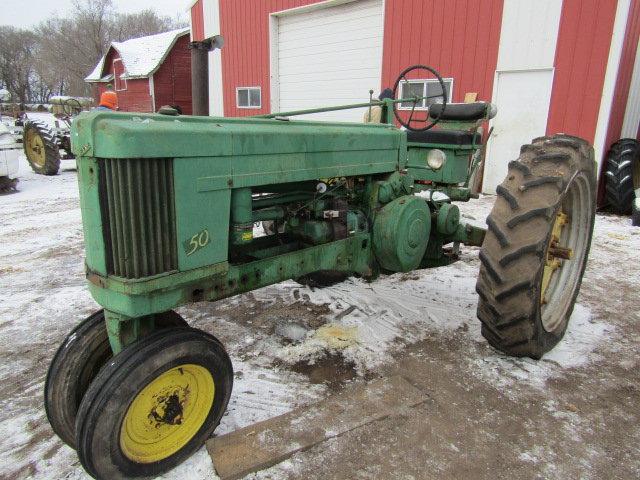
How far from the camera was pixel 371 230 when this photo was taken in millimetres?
2932

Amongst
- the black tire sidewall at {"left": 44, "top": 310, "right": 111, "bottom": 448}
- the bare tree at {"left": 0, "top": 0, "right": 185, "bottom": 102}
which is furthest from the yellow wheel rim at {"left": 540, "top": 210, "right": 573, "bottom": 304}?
the bare tree at {"left": 0, "top": 0, "right": 185, "bottom": 102}

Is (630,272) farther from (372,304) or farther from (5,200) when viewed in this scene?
(5,200)

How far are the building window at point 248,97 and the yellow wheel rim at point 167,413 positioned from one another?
35.4 ft

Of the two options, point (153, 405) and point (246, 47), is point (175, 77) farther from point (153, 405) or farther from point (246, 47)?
point (153, 405)

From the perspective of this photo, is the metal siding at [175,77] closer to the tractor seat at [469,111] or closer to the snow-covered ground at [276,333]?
the snow-covered ground at [276,333]

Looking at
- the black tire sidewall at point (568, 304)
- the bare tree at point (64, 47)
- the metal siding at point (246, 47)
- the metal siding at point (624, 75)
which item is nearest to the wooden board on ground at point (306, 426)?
the black tire sidewall at point (568, 304)

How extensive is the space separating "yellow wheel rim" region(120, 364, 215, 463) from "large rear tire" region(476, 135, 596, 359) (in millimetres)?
1487

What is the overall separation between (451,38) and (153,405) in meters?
7.75

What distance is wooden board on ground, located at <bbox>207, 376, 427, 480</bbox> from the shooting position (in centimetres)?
198

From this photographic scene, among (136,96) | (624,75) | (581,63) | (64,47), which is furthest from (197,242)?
(64,47)

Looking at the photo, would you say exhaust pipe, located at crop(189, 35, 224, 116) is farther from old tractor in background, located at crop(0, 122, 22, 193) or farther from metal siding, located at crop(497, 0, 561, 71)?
old tractor in background, located at crop(0, 122, 22, 193)

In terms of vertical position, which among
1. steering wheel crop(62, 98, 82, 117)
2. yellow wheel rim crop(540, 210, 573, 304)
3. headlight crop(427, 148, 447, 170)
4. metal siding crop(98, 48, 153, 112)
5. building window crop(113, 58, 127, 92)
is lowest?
yellow wheel rim crop(540, 210, 573, 304)

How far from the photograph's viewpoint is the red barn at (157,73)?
67.1 ft

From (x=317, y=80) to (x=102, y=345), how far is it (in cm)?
954
